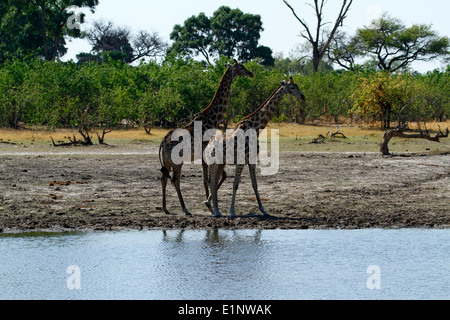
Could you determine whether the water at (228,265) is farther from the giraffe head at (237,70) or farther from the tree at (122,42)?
the tree at (122,42)

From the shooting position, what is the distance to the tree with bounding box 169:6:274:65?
194 feet

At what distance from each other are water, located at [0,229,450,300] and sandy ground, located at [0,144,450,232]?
55 cm

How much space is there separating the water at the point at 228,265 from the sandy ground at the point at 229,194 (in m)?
0.55

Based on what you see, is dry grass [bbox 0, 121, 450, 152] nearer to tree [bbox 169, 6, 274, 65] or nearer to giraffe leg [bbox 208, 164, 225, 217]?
giraffe leg [bbox 208, 164, 225, 217]

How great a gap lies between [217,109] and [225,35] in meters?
49.6

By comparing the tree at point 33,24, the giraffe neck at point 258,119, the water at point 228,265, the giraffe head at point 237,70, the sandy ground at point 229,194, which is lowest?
the water at point 228,265

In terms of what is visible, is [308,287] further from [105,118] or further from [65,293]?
[105,118]

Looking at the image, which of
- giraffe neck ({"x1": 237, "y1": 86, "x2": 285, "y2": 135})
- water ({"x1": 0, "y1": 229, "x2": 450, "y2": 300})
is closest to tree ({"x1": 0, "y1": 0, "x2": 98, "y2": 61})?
giraffe neck ({"x1": 237, "y1": 86, "x2": 285, "y2": 135})

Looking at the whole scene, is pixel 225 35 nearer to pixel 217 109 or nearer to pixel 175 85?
pixel 175 85

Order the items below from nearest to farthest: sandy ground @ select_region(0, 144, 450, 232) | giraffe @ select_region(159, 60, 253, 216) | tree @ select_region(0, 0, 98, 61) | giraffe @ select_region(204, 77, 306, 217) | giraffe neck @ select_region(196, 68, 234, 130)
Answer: giraffe @ select_region(204, 77, 306, 217) → sandy ground @ select_region(0, 144, 450, 232) → giraffe @ select_region(159, 60, 253, 216) → giraffe neck @ select_region(196, 68, 234, 130) → tree @ select_region(0, 0, 98, 61)

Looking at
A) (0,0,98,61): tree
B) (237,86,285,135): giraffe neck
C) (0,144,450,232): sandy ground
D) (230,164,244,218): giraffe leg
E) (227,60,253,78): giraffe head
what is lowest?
(0,144,450,232): sandy ground

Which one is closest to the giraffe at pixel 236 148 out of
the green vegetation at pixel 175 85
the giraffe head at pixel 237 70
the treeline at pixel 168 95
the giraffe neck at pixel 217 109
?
the giraffe neck at pixel 217 109

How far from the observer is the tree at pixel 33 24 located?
43500mm
